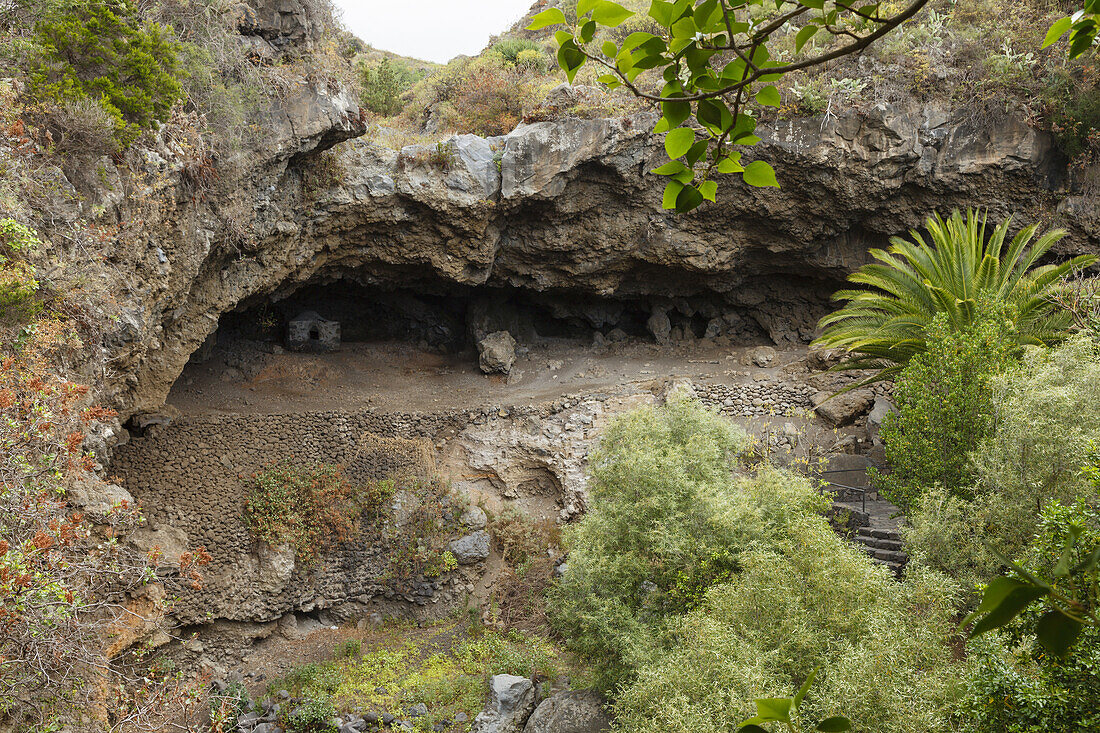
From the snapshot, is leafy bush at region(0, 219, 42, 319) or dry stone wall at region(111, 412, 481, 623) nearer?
leafy bush at region(0, 219, 42, 319)

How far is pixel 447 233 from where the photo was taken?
597 inches

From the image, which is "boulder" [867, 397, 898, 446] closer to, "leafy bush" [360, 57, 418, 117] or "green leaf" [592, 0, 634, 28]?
"green leaf" [592, 0, 634, 28]

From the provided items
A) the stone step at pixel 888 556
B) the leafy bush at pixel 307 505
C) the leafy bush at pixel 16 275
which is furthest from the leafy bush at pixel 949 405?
the leafy bush at pixel 16 275

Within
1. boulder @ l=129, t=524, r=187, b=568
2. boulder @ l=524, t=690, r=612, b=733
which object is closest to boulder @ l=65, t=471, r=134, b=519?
boulder @ l=129, t=524, r=187, b=568

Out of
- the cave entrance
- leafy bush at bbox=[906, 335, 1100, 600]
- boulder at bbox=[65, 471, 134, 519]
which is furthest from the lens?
the cave entrance

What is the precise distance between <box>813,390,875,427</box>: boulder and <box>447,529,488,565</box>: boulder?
8048 millimetres

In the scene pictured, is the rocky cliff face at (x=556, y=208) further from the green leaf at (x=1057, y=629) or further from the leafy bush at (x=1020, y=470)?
the green leaf at (x=1057, y=629)

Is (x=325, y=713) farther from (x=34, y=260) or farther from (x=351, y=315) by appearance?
(x=351, y=315)

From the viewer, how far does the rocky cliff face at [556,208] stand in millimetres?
11953

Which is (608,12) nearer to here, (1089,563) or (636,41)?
(636,41)

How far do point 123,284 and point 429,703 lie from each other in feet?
25.9

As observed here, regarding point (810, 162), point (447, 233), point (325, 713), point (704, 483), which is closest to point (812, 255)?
point (810, 162)

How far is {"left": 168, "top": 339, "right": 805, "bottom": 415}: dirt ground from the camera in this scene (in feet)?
50.7

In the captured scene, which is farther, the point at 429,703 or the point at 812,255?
the point at 812,255
